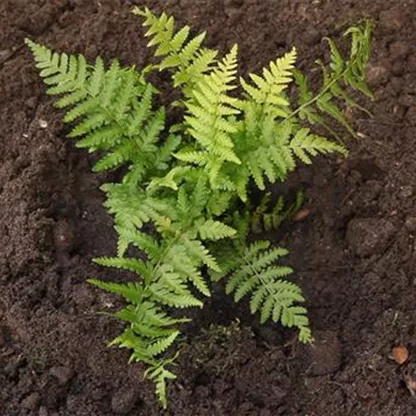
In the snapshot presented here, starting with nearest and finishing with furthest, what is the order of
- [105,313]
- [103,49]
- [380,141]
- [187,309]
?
[105,313] → [187,309] → [380,141] → [103,49]

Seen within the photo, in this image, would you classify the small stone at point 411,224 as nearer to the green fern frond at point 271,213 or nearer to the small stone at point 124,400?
the green fern frond at point 271,213

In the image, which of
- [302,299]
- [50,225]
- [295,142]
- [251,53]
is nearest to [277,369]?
[302,299]

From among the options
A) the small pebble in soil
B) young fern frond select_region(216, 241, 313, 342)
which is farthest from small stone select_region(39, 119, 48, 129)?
the small pebble in soil

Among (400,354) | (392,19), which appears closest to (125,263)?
(400,354)

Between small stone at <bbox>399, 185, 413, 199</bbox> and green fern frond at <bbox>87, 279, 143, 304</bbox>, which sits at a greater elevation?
green fern frond at <bbox>87, 279, 143, 304</bbox>

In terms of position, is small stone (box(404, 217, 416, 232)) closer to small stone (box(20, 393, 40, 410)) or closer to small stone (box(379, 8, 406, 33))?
small stone (box(379, 8, 406, 33))

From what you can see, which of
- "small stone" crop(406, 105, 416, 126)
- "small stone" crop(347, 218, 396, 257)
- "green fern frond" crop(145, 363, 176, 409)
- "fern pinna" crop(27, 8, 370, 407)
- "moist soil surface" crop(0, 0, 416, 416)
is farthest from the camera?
"small stone" crop(406, 105, 416, 126)

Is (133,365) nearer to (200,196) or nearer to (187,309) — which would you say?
(187,309)

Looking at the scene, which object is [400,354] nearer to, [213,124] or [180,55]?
[213,124]
